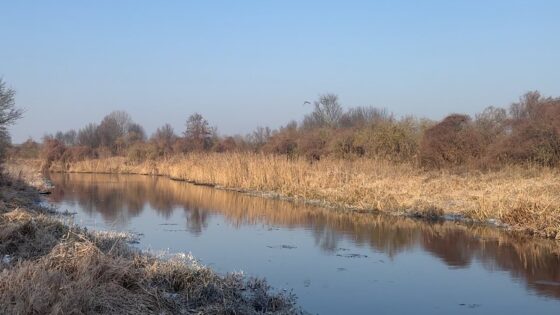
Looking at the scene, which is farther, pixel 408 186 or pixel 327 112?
pixel 327 112

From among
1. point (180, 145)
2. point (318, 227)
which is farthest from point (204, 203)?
point (180, 145)

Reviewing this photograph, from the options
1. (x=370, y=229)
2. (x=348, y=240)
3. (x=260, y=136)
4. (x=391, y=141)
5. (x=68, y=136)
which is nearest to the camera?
(x=348, y=240)

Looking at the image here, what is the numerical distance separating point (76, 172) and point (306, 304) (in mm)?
44041

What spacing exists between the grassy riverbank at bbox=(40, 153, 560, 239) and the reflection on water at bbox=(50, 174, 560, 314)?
721 mm

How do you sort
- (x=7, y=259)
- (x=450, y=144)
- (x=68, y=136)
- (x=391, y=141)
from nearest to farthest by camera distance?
(x=7, y=259) < (x=450, y=144) < (x=391, y=141) < (x=68, y=136)

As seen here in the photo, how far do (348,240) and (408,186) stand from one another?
6.43 metres

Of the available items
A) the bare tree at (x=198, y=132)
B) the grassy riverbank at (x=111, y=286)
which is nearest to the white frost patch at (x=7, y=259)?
the grassy riverbank at (x=111, y=286)

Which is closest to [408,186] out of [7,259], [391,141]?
[391,141]

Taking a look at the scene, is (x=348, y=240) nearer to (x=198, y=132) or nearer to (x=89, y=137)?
(x=198, y=132)

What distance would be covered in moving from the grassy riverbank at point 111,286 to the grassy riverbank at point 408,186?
8.08 m

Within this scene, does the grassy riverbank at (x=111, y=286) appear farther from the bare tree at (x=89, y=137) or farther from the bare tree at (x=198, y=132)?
the bare tree at (x=89, y=137)

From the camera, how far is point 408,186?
733 inches

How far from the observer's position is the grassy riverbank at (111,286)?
5332 millimetres

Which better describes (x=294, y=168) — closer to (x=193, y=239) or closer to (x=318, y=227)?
(x=318, y=227)
